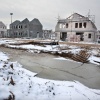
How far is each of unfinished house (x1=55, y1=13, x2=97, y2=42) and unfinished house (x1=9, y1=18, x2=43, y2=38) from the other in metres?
19.6

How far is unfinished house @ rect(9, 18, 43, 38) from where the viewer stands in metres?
63.5

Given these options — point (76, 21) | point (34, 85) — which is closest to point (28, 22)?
point (76, 21)

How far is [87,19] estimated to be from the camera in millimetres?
42250

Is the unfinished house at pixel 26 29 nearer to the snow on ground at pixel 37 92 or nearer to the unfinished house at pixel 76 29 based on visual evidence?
the unfinished house at pixel 76 29

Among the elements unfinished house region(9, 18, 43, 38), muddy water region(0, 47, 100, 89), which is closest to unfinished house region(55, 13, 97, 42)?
unfinished house region(9, 18, 43, 38)

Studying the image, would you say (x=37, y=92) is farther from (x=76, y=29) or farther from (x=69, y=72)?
(x=76, y=29)

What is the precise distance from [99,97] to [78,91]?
82 centimetres

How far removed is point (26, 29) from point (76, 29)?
2577cm

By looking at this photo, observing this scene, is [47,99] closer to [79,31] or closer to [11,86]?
[11,86]

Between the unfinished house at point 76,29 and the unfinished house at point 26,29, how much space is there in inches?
772

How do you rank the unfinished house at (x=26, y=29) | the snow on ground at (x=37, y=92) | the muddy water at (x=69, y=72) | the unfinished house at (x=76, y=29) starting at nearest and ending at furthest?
the snow on ground at (x=37, y=92)
the muddy water at (x=69, y=72)
the unfinished house at (x=76, y=29)
the unfinished house at (x=26, y=29)

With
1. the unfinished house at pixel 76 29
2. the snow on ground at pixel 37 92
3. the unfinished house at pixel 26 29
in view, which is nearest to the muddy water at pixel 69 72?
the snow on ground at pixel 37 92

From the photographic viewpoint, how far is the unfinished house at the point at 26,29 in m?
63.5

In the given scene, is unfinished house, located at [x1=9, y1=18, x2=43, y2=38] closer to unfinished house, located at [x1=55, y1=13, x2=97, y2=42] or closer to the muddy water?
unfinished house, located at [x1=55, y1=13, x2=97, y2=42]
